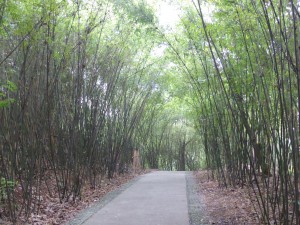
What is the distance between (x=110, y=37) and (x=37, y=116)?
2.54 metres

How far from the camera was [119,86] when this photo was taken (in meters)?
8.75

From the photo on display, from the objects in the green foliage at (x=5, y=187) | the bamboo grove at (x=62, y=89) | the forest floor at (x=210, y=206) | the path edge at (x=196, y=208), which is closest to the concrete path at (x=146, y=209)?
the path edge at (x=196, y=208)

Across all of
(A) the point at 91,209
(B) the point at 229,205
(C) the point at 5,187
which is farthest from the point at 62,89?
(B) the point at 229,205

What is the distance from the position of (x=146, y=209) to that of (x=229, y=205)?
1.13 meters

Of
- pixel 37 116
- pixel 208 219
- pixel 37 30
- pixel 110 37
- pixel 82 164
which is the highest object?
pixel 110 37

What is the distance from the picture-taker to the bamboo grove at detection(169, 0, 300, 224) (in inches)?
109

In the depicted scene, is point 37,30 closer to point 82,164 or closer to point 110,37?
point 82,164

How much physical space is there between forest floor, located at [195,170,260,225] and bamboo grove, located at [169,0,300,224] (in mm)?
144

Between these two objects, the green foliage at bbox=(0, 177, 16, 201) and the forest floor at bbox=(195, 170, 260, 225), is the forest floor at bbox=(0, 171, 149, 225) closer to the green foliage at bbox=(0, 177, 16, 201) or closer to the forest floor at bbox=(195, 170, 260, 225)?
the green foliage at bbox=(0, 177, 16, 201)

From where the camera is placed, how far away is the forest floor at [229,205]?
394 centimetres

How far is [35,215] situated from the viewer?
415 centimetres

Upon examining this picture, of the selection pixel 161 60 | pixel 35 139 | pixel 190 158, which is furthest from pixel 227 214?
pixel 190 158

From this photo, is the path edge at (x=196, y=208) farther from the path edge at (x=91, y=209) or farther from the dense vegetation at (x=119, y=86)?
the path edge at (x=91, y=209)

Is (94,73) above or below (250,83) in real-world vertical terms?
above
